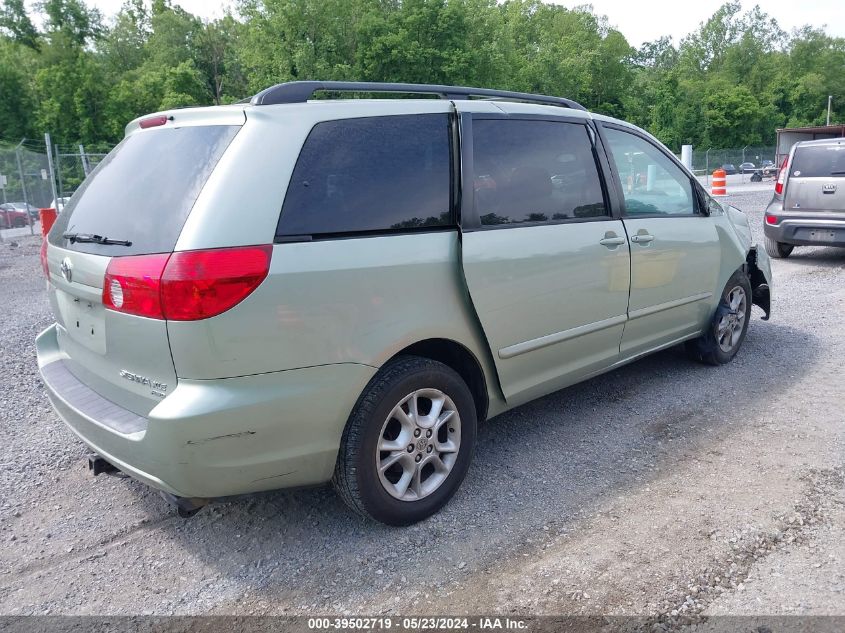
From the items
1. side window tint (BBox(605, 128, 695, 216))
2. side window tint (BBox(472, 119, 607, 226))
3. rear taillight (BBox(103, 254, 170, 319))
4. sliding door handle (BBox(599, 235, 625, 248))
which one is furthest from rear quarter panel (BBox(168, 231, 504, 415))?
side window tint (BBox(605, 128, 695, 216))

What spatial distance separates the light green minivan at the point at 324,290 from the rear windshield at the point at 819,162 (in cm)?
714

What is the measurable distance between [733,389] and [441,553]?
9.42 feet

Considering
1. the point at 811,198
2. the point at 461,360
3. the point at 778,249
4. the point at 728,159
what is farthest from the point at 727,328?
the point at 728,159

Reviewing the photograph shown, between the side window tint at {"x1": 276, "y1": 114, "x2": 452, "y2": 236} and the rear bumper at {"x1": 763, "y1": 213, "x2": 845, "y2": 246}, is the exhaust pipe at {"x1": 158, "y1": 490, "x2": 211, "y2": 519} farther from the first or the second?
the rear bumper at {"x1": 763, "y1": 213, "x2": 845, "y2": 246}

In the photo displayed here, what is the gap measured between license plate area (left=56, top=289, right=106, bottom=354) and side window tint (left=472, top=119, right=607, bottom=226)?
69.1 inches

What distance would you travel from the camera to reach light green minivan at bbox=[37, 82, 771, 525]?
2.50m

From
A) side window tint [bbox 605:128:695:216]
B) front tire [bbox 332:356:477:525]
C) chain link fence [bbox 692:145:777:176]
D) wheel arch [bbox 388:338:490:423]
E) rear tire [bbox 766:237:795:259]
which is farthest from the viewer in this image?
chain link fence [bbox 692:145:777:176]

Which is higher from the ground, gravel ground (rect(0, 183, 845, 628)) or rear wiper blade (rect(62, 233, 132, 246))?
rear wiper blade (rect(62, 233, 132, 246))

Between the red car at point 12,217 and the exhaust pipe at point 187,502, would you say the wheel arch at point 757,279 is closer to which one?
the exhaust pipe at point 187,502

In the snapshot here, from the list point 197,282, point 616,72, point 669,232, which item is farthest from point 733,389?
point 616,72

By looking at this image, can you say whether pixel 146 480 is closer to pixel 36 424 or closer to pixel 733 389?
pixel 36 424

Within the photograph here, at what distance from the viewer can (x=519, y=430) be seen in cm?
418

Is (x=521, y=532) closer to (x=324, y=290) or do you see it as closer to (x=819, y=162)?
(x=324, y=290)

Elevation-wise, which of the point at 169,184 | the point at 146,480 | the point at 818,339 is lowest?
the point at 818,339
